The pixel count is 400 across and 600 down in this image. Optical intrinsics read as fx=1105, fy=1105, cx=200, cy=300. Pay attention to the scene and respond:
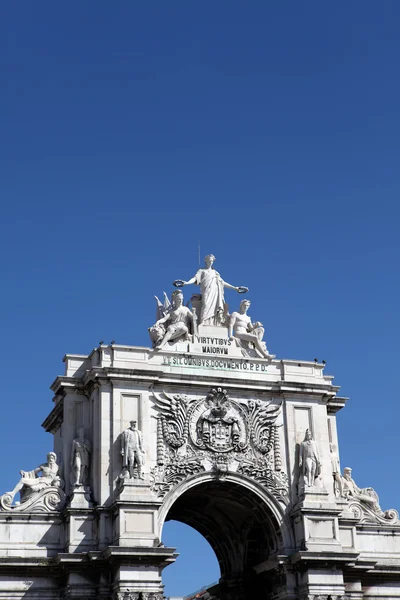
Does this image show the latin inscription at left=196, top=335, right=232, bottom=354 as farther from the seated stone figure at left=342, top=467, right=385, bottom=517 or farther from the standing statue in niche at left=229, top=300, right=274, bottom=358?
the seated stone figure at left=342, top=467, right=385, bottom=517

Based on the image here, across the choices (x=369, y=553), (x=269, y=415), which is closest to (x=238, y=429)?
(x=269, y=415)

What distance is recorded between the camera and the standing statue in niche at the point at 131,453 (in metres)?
32.9

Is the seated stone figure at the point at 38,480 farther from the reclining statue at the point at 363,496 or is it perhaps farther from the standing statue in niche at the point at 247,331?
the reclining statue at the point at 363,496

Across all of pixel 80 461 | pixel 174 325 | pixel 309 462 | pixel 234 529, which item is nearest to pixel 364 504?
pixel 309 462

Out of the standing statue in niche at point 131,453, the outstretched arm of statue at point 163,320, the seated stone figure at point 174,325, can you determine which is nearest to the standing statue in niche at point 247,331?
the seated stone figure at point 174,325

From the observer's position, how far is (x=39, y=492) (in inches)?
1319

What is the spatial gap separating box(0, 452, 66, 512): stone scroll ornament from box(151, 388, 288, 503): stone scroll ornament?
2993 millimetres

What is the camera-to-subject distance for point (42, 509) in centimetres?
3331

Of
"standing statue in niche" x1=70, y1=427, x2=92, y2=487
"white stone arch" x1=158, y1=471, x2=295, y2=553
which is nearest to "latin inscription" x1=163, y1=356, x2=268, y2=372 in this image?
"white stone arch" x1=158, y1=471, x2=295, y2=553

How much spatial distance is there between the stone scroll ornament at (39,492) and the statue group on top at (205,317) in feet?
17.3

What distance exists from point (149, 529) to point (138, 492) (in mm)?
1121

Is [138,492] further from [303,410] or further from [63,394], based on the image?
[303,410]

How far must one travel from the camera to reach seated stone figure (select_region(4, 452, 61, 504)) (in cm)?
3366

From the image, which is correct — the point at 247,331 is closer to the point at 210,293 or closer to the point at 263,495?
the point at 210,293
